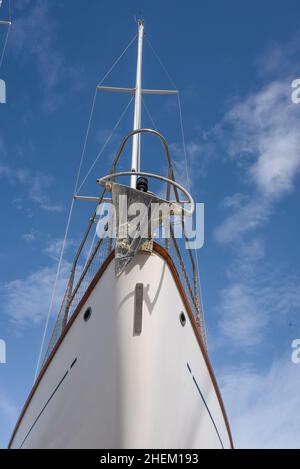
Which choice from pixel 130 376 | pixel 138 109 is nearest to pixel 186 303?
pixel 130 376

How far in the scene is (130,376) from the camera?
5.51 metres

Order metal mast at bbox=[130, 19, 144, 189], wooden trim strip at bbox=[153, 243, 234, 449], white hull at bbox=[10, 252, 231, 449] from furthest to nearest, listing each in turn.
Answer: metal mast at bbox=[130, 19, 144, 189] → wooden trim strip at bbox=[153, 243, 234, 449] → white hull at bbox=[10, 252, 231, 449]

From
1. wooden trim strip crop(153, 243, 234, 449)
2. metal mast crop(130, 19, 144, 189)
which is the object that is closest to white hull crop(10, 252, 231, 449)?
wooden trim strip crop(153, 243, 234, 449)

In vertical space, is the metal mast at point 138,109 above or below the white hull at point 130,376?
above

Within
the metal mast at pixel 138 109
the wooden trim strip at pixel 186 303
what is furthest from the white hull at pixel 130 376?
the metal mast at pixel 138 109

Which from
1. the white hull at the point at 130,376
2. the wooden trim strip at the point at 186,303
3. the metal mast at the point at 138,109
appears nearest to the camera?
the white hull at the point at 130,376

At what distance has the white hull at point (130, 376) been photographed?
5.39 meters

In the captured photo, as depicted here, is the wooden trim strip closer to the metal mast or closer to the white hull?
the white hull

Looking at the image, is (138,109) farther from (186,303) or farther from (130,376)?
(130,376)

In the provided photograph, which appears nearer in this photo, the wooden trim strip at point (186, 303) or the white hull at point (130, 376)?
the white hull at point (130, 376)

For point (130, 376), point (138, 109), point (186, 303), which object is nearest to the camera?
point (130, 376)

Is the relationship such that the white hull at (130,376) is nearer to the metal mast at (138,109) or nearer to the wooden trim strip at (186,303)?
the wooden trim strip at (186,303)

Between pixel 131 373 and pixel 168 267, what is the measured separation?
1.76 m

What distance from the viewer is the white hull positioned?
17.7 ft
